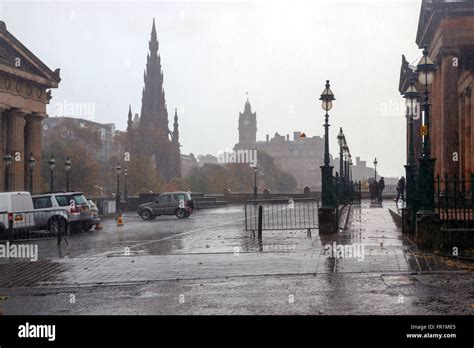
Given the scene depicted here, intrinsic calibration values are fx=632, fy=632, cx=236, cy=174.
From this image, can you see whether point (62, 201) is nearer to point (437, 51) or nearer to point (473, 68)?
point (437, 51)

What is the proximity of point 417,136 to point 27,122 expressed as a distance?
30.1m

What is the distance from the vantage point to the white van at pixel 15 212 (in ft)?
77.1

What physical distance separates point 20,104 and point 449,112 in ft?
106

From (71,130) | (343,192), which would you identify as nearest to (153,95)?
(71,130)

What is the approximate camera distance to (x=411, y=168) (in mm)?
18594

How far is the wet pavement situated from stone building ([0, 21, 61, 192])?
3086cm

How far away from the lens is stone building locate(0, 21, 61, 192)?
45.2 metres

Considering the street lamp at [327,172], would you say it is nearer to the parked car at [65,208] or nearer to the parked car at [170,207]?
the parked car at [65,208]

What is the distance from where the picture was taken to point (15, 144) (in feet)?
155

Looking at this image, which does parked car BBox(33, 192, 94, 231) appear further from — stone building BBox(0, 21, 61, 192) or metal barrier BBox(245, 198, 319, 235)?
stone building BBox(0, 21, 61, 192)

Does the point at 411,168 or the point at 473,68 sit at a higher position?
the point at 473,68

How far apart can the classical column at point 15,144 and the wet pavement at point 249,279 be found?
31.5 m

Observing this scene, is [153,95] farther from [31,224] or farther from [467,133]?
[31,224]
